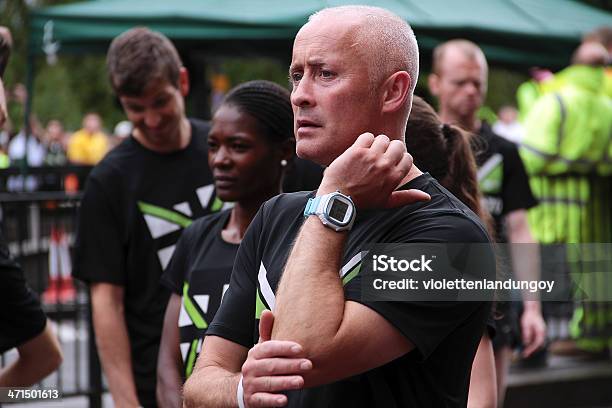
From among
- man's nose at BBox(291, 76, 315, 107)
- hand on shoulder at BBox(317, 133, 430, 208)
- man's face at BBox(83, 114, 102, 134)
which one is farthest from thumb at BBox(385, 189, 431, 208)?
man's face at BBox(83, 114, 102, 134)

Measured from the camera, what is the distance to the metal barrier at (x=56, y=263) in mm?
7840

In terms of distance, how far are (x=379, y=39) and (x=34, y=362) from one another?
8.04 ft

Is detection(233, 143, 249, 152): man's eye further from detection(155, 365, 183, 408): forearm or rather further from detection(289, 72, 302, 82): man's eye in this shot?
detection(289, 72, 302, 82): man's eye

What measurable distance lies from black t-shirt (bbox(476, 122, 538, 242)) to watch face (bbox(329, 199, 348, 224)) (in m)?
3.40

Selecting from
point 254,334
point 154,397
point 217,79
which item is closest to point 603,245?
point 154,397

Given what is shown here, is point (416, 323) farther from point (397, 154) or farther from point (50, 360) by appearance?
point (50, 360)

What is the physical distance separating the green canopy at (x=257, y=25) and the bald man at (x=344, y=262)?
23.6ft

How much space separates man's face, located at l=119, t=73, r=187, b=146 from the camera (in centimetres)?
509

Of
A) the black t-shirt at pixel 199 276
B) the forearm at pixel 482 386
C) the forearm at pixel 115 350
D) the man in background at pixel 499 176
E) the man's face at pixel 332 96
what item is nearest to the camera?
the man's face at pixel 332 96

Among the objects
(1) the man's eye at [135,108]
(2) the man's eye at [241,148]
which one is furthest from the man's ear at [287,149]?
(1) the man's eye at [135,108]

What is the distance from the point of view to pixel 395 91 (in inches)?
118

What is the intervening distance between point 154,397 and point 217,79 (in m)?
14.7

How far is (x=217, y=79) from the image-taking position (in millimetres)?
19516

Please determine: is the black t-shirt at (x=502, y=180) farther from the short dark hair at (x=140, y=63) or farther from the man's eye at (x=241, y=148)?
the man's eye at (x=241, y=148)
